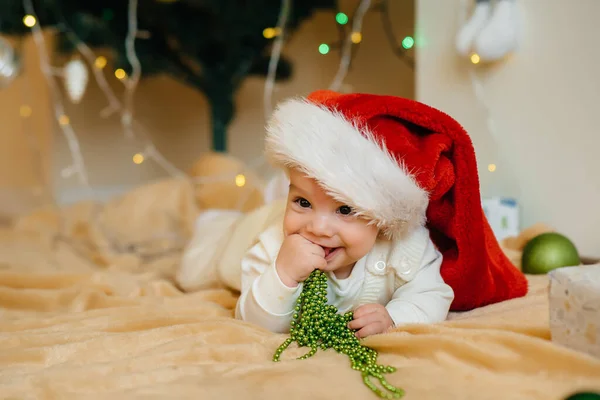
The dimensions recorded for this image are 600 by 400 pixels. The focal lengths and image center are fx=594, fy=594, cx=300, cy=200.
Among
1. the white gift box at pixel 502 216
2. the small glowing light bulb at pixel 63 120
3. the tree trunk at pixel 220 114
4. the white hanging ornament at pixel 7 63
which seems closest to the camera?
the white gift box at pixel 502 216

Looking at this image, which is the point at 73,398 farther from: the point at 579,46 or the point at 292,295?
the point at 579,46

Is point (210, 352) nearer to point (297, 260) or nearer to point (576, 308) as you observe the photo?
point (297, 260)

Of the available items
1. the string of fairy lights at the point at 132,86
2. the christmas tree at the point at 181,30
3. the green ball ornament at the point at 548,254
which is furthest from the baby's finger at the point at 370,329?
the christmas tree at the point at 181,30

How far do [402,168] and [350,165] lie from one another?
8 cm

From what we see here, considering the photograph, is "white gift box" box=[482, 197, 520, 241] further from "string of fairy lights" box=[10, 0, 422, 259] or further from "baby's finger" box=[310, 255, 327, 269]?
"baby's finger" box=[310, 255, 327, 269]

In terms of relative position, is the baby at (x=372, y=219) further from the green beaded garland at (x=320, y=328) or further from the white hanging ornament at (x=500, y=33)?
the white hanging ornament at (x=500, y=33)

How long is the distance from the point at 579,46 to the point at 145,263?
1.22 meters

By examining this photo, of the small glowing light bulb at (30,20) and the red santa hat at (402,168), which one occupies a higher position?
the small glowing light bulb at (30,20)

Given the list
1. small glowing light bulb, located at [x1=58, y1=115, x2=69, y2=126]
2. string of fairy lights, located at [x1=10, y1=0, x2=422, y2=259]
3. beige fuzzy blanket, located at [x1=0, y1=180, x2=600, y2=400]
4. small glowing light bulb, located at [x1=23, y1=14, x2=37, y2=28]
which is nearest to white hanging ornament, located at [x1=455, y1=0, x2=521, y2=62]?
string of fairy lights, located at [x1=10, y1=0, x2=422, y2=259]

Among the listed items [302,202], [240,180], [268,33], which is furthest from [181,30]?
[302,202]

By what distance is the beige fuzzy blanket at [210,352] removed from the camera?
637mm

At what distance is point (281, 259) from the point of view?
84cm

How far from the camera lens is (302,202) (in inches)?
33.1

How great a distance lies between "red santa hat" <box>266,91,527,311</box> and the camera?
31.2 inches
